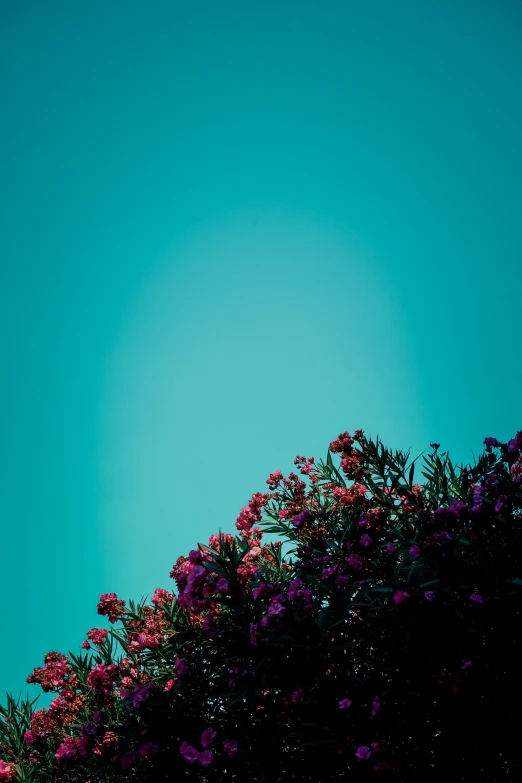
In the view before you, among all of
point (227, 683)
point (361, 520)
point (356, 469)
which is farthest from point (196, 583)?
point (356, 469)

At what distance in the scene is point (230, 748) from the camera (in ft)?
6.90

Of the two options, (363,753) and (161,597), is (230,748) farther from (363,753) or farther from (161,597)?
(161,597)

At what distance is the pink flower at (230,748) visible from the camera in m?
2.09

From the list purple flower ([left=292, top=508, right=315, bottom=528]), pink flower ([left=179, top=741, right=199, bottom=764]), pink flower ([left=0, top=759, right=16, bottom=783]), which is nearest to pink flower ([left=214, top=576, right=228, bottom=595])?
pink flower ([left=179, top=741, right=199, bottom=764])

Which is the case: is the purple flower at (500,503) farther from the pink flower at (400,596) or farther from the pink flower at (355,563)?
the pink flower at (355,563)

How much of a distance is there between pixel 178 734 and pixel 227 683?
37 centimetres

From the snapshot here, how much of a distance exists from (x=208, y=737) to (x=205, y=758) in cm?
9

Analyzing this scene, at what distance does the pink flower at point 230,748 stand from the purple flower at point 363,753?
0.57m

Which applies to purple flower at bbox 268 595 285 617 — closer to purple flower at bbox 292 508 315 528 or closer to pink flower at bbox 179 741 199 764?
pink flower at bbox 179 741 199 764

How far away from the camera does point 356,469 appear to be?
3.96 meters

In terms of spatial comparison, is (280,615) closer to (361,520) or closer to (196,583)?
(196,583)

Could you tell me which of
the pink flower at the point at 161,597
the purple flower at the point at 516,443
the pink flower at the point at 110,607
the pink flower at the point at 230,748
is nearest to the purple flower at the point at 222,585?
the pink flower at the point at 230,748

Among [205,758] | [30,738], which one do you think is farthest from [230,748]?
[30,738]

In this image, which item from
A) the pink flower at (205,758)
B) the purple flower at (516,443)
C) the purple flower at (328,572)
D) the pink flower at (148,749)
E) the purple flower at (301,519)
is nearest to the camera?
the pink flower at (205,758)
